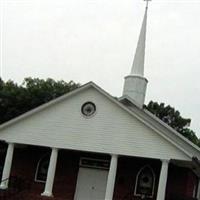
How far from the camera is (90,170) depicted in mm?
23656

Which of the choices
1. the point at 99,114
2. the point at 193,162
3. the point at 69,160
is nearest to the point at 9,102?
the point at 69,160

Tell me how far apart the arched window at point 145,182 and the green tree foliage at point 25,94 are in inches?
681

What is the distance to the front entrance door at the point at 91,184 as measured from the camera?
75.8ft

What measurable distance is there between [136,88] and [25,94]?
13.9 meters

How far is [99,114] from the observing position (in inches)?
862

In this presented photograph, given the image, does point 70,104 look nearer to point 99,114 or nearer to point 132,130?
point 99,114

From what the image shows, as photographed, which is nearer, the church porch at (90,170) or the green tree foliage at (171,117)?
the church porch at (90,170)

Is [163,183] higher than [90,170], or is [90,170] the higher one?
[90,170]

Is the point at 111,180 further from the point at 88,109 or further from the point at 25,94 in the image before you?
the point at 25,94

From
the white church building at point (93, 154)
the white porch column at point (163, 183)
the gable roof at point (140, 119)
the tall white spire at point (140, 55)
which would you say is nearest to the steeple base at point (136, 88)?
the tall white spire at point (140, 55)

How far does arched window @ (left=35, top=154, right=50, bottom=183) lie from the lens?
24250 mm

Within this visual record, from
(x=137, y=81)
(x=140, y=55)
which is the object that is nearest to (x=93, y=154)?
(x=137, y=81)

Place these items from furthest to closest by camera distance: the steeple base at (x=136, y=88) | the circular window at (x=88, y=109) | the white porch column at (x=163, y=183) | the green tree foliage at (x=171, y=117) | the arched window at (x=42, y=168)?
the green tree foliage at (x=171, y=117), the steeple base at (x=136, y=88), the arched window at (x=42, y=168), the circular window at (x=88, y=109), the white porch column at (x=163, y=183)

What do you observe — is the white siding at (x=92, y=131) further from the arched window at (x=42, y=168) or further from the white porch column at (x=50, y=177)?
the arched window at (x=42, y=168)
